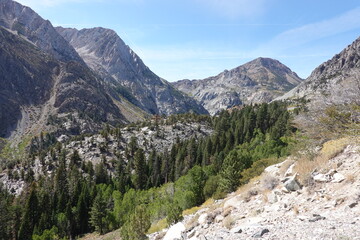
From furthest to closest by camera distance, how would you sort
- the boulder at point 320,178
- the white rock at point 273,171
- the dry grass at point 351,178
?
the white rock at point 273,171
the boulder at point 320,178
the dry grass at point 351,178

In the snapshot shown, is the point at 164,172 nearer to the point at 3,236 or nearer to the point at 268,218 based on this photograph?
the point at 3,236

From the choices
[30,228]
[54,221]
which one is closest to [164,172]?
[54,221]

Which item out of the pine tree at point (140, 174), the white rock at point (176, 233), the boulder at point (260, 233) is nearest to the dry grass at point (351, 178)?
the boulder at point (260, 233)

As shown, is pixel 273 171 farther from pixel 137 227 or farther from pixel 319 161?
pixel 137 227

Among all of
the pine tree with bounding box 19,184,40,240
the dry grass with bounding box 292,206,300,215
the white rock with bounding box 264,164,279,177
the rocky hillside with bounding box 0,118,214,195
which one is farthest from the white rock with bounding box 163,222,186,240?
the rocky hillside with bounding box 0,118,214,195

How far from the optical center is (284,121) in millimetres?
89750

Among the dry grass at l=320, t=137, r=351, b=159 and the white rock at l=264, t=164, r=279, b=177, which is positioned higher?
the dry grass at l=320, t=137, r=351, b=159

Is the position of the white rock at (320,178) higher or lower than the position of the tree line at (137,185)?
higher

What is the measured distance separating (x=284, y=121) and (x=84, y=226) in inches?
3108

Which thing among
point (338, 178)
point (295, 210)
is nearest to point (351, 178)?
point (338, 178)

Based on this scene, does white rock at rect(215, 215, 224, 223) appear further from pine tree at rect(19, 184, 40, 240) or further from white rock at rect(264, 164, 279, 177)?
pine tree at rect(19, 184, 40, 240)

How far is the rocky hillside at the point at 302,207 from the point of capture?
379 inches

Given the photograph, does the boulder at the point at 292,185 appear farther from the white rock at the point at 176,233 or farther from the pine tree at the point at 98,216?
the pine tree at the point at 98,216

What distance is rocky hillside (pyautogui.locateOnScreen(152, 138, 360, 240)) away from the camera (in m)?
9.62
